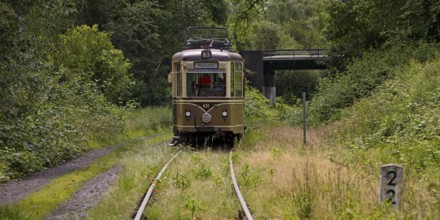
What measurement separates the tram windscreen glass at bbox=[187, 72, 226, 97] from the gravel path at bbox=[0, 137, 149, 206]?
3514 millimetres

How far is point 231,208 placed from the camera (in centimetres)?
907

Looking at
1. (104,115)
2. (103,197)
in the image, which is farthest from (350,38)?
(103,197)

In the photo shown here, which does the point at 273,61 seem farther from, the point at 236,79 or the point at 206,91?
the point at 206,91

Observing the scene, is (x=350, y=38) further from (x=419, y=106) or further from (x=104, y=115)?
(x=419, y=106)

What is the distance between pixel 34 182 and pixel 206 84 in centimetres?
672

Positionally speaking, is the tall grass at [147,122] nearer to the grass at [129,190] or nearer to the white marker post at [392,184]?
the grass at [129,190]

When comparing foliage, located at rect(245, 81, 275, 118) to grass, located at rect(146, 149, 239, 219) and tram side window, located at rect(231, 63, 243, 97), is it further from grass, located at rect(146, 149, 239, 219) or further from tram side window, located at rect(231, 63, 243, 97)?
grass, located at rect(146, 149, 239, 219)

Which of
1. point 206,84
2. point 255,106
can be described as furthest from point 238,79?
point 255,106

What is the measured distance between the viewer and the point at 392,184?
7434 millimetres

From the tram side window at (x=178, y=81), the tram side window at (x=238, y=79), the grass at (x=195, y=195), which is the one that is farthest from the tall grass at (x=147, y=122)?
the grass at (x=195, y=195)

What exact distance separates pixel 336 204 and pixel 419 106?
7696 millimetres

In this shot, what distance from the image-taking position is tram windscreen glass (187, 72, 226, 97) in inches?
722

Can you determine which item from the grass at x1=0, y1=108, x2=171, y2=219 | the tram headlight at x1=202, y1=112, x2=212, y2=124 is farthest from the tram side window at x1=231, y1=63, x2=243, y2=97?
the grass at x1=0, y1=108, x2=171, y2=219

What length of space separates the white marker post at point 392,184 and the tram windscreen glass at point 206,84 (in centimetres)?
1110
